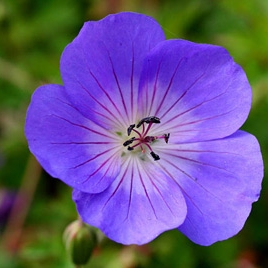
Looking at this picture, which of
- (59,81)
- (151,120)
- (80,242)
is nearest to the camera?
A: (151,120)

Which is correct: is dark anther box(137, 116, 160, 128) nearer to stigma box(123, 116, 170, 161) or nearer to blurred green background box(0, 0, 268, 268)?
stigma box(123, 116, 170, 161)

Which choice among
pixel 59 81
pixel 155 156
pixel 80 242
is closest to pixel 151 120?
pixel 155 156

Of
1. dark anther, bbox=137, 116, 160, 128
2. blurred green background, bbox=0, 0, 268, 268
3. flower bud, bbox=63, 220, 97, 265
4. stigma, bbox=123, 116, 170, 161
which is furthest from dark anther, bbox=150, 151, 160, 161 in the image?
blurred green background, bbox=0, 0, 268, 268

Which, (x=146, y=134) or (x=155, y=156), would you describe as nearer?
(x=155, y=156)

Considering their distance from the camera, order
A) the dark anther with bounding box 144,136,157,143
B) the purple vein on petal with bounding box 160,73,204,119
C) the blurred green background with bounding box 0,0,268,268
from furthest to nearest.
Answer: the blurred green background with bounding box 0,0,268,268 → the dark anther with bounding box 144,136,157,143 → the purple vein on petal with bounding box 160,73,204,119

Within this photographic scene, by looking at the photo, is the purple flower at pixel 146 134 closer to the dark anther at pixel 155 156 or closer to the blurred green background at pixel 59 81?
the dark anther at pixel 155 156

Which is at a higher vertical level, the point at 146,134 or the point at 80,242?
the point at 146,134

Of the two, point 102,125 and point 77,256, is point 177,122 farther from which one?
point 77,256

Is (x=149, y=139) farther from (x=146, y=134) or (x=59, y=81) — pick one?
(x=59, y=81)

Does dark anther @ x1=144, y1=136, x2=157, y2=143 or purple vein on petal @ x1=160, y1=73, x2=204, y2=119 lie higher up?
purple vein on petal @ x1=160, y1=73, x2=204, y2=119
